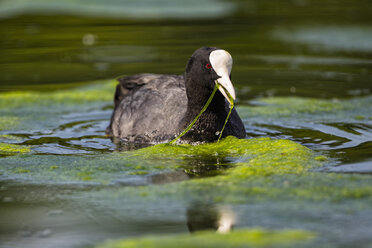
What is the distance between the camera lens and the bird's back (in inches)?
239

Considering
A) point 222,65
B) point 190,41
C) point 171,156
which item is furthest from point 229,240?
point 190,41

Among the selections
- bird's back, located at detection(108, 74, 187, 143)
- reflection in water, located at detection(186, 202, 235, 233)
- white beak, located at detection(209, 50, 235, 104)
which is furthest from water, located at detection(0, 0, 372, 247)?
white beak, located at detection(209, 50, 235, 104)

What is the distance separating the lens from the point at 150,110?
6254 mm

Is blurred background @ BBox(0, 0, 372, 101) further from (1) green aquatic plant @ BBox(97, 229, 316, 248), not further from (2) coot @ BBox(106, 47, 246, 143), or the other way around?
(1) green aquatic plant @ BBox(97, 229, 316, 248)

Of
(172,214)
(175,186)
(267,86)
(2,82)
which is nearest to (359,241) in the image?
(172,214)

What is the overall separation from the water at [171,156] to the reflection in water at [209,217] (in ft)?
0.05

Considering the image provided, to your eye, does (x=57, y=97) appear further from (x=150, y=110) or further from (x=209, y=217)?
(x=209, y=217)

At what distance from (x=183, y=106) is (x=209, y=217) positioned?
7.71 feet

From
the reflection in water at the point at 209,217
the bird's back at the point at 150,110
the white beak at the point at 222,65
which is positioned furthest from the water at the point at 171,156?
the white beak at the point at 222,65

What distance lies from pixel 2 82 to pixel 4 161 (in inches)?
160

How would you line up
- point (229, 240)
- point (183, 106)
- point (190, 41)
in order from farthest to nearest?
point (190, 41) → point (183, 106) → point (229, 240)

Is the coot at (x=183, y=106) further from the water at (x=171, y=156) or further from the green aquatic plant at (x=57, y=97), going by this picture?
the green aquatic plant at (x=57, y=97)

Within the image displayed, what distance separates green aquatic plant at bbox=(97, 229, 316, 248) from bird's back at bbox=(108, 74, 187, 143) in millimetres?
2361

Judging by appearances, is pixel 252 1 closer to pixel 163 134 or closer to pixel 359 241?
pixel 163 134
